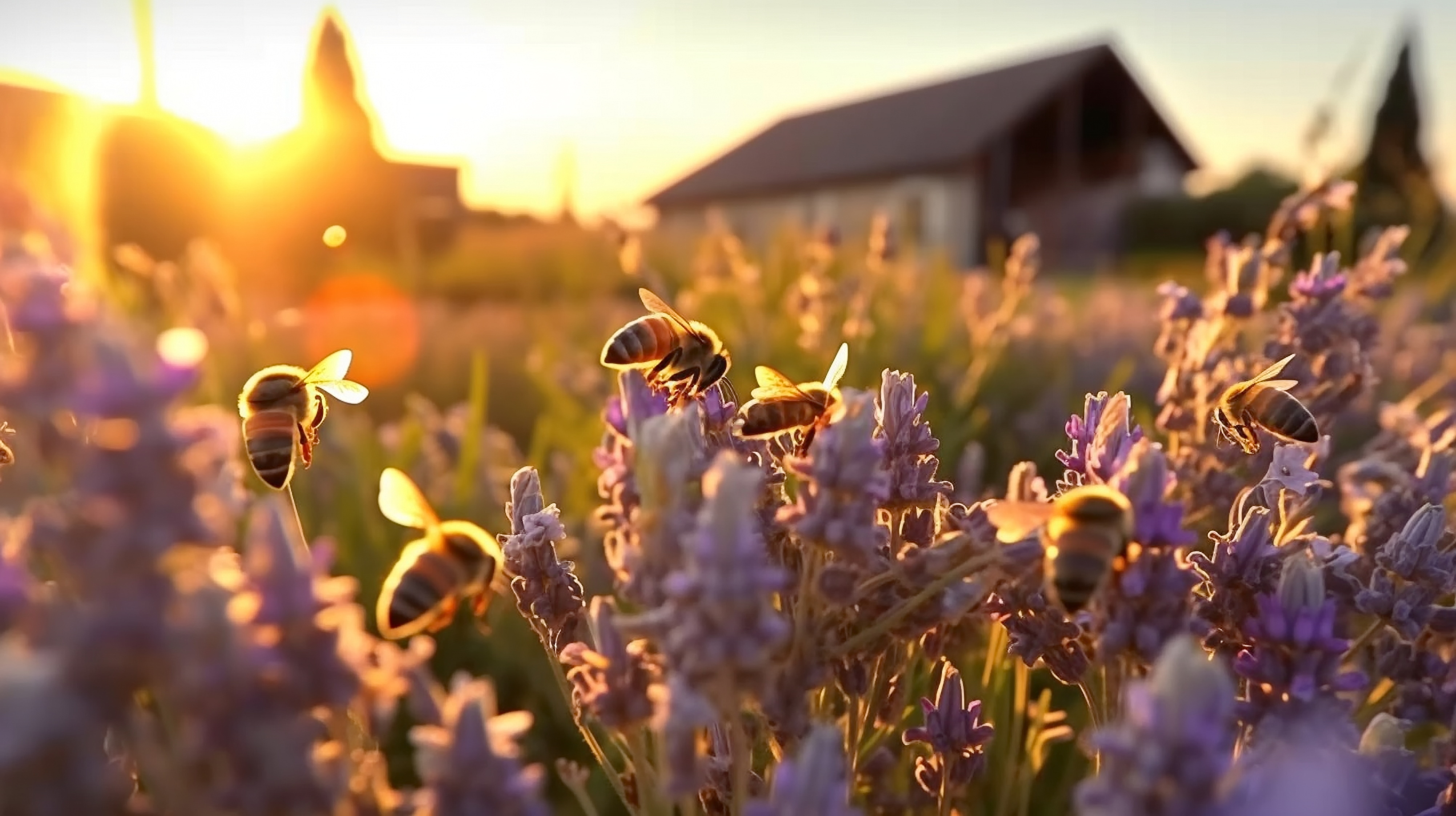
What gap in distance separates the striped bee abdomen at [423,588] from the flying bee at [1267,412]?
1138 millimetres

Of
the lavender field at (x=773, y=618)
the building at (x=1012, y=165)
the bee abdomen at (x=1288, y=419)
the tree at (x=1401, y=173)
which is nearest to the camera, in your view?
the lavender field at (x=773, y=618)

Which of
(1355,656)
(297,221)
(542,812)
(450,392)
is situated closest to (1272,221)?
(1355,656)

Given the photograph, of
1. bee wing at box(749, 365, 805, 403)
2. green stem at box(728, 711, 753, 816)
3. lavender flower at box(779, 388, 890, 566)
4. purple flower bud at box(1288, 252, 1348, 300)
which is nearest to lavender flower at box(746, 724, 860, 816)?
green stem at box(728, 711, 753, 816)

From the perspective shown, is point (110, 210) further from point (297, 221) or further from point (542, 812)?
point (542, 812)

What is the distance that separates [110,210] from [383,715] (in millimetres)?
17209

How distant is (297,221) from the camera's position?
19203 millimetres

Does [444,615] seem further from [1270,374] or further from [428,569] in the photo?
[1270,374]

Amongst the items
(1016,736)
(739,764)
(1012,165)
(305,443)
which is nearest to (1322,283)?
(1016,736)

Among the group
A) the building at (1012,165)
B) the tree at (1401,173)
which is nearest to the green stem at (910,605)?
the tree at (1401,173)

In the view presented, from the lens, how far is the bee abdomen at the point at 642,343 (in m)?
1.53

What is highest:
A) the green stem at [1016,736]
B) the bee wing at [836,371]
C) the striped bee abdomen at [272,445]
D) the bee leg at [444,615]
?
the bee wing at [836,371]

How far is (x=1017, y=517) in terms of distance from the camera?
100cm

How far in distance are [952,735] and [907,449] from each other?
38 centimetres

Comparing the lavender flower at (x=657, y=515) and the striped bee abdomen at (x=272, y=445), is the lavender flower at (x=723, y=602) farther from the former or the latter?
the striped bee abdomen at (x=272, y=445)
